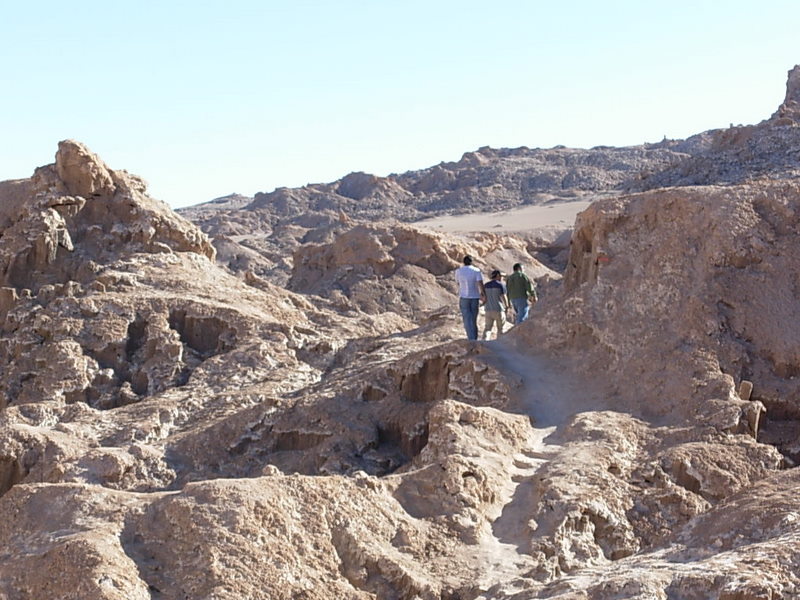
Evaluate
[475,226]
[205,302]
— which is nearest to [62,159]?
[205,302]

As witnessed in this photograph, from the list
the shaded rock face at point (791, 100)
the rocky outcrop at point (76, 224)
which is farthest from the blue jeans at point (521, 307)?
the shaded rock face at point (791, 100)

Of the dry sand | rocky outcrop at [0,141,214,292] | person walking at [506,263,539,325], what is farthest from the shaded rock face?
the dry sand

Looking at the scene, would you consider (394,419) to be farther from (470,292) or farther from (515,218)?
(515,218)

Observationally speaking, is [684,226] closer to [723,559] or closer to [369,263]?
[723,559]

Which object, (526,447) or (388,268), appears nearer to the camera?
(526,447)

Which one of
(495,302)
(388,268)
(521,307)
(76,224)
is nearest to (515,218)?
(388,268)

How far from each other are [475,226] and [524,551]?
4114 centimetres

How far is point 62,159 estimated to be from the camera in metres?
17.1

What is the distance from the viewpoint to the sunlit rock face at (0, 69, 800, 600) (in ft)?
21.7

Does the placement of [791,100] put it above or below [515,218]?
above

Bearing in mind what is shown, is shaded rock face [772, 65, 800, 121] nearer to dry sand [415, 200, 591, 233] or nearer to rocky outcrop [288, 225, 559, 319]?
rocky outcrop [288, 225, 559, 319]

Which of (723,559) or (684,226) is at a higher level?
(684,226)

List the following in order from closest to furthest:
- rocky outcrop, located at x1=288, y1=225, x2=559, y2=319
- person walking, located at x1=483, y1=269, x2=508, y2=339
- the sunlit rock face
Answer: the sunlit rock face < person walking, located at x1=483, y1=269, x2=508, y2=339 < rocky outcrop, located at x1=288, y1=225, x2=559, y2=319

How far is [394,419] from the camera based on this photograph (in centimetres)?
1070
